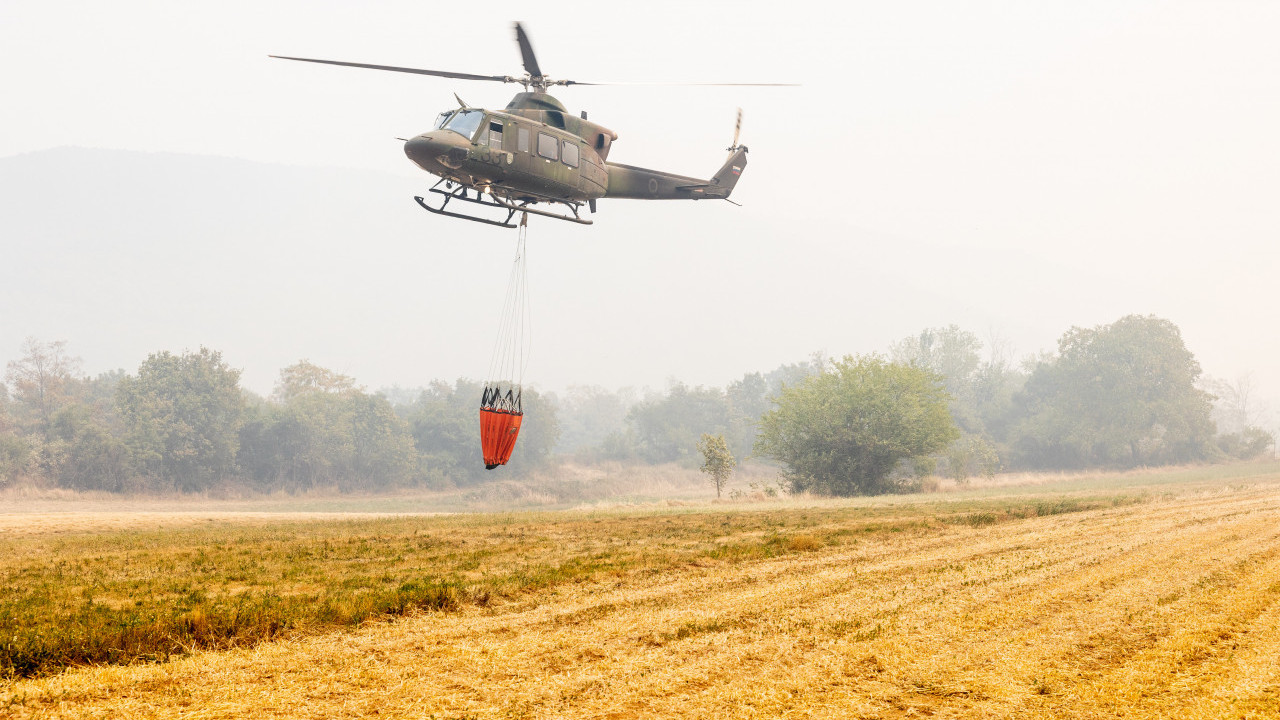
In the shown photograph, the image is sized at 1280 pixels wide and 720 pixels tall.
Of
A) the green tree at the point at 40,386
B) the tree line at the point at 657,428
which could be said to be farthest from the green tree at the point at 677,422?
the green tree at the point at 40,386

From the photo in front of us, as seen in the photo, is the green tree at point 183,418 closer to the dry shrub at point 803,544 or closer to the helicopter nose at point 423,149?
the helicopter nose at point 423,149

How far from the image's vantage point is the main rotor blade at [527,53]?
21219 mm

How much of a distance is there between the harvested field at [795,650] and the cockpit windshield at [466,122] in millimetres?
11301

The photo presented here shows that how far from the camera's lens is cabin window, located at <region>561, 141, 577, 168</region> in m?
22.5

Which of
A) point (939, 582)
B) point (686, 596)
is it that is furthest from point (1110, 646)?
point (686, 596)

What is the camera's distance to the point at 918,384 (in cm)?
5025

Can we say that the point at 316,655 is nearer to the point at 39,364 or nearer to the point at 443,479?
the point at 443,479

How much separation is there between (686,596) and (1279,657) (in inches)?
280

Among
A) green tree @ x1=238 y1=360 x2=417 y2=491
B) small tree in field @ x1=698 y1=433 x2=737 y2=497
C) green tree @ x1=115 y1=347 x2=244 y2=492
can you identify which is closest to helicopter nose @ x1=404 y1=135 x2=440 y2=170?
small tree in field @ x1=698 y1=433 x2=737 y2=497

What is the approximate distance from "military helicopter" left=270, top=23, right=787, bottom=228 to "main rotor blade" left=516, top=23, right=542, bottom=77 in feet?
0.09

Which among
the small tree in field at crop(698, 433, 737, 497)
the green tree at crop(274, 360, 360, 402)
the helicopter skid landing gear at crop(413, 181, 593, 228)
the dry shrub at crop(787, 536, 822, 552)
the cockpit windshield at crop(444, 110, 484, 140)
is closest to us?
the dry shrub at crop(787, 536, 822, 552)

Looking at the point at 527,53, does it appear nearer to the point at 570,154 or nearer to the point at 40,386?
the point at 570,154

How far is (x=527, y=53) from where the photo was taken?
71.8 ft

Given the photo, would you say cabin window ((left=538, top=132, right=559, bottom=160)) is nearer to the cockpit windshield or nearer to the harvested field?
the cockpit windshield
